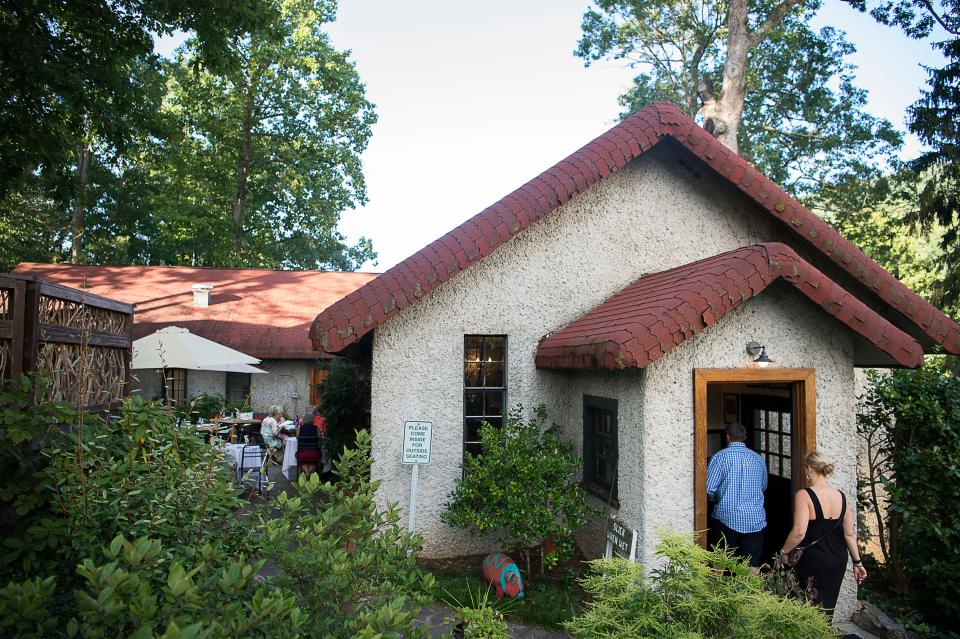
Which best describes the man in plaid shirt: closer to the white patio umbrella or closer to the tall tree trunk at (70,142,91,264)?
the white patio umbrella

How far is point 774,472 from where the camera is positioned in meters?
8.33

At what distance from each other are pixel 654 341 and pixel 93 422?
175 inches

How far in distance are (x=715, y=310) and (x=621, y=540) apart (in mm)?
2447

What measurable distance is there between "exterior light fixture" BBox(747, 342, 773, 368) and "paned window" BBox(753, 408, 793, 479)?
205 centimetres

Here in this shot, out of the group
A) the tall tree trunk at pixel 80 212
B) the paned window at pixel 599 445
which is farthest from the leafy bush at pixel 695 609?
the tall tree trunk at pixel 80 212

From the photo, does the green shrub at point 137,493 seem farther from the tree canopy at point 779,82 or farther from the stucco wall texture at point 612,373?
the tree canopy at point 779,82

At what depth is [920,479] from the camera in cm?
676

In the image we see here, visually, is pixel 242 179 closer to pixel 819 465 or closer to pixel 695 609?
pixel 819 465

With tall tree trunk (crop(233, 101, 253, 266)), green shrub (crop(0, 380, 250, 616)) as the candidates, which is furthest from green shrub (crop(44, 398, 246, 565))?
tall tree trunk (crop(233, 101, 253, 266))

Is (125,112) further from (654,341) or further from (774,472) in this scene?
(774,472)

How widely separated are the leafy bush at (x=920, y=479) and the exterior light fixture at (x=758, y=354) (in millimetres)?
1940

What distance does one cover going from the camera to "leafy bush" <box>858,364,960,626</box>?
6504mm

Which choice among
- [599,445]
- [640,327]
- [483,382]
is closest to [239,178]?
[483,382]

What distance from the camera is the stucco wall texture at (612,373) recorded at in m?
6.28
